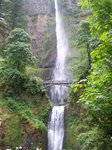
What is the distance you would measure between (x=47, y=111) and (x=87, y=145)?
16196 mm

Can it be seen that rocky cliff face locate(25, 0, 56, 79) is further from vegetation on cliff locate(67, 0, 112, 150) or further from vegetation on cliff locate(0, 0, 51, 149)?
vegetation on cliff locate(67, 0, 112, 150)

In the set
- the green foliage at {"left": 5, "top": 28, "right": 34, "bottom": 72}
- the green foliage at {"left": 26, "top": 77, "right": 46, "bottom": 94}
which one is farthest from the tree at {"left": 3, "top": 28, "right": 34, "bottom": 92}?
the green foliage at {"left": 26, "top": 77, "right": 46, "bottom": 94}

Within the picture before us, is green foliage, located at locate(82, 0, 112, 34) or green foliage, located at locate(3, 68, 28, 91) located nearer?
green foliage, located at locate(82, 0, 112, 34)

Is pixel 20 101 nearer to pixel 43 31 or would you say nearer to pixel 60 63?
pixel 60 63

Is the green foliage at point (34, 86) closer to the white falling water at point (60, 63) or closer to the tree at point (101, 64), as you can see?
the white falling water at point (60, 63)

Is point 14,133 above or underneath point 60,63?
underneath

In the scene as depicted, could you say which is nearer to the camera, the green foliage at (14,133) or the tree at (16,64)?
the green foliage at (14,133)

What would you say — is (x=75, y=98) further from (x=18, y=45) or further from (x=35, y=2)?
(x=35, y=2)

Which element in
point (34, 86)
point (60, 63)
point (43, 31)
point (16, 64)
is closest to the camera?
point (16, 64)

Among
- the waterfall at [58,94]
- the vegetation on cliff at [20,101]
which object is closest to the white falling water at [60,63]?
the waterfall at [58,94]

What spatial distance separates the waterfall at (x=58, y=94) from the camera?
25.0 meters

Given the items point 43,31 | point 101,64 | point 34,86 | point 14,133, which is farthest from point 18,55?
point 43,31

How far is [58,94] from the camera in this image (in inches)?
1312

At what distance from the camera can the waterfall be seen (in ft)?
82.2
